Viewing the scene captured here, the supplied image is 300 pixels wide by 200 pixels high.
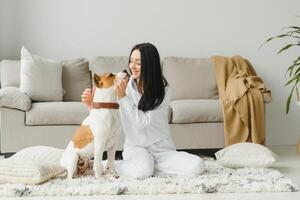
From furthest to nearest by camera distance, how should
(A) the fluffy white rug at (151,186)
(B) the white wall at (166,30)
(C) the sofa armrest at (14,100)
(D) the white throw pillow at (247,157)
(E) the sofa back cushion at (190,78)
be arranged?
(B) the white wall at (166,30) → (E) the sofa back cushion at (190,78) → (C) the sofa armrest at (14,100) → (D) the white throw pillow at (247,157) → (A) the fluffy white rug at (151,186)

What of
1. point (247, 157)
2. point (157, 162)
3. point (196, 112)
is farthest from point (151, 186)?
point (196, 112)

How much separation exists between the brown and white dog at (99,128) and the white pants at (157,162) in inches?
9.4

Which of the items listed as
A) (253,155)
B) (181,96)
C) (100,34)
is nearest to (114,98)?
(253,155)

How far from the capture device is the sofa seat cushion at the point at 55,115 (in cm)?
418

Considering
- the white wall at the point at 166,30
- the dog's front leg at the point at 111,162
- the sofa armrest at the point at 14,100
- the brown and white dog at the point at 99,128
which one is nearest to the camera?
the brown and white dog at the point at 99,128

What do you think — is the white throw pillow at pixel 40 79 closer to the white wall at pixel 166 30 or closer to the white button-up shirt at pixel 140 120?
the white wall at pixel 166 30

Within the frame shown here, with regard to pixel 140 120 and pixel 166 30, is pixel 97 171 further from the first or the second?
pixel 166 30

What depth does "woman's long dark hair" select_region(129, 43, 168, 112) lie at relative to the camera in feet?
10.5

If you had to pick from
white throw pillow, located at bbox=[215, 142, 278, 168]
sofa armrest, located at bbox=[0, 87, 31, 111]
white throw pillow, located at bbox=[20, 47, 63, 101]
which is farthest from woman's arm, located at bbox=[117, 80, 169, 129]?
white throw pillow, located at bbox=[20, 47, 63, 101]

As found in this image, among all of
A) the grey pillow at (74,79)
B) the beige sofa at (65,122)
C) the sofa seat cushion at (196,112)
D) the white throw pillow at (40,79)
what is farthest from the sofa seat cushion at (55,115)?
the sofa seat cushion at (196,112)

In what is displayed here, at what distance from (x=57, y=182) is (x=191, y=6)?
2.81 meters

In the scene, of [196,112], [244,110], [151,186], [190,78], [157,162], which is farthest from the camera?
[190,78]

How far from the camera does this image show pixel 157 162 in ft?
10.9

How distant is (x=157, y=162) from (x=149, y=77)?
1.73 feet
